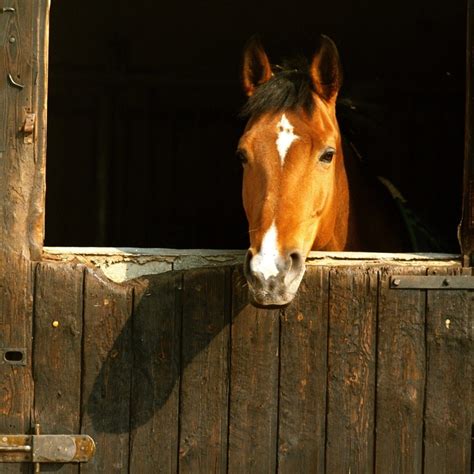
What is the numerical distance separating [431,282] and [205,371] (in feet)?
2.73

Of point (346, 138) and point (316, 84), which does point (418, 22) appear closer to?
point (346, 138)

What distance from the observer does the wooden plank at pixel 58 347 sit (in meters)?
3.18

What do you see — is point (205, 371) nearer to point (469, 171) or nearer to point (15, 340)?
point (15, 340)

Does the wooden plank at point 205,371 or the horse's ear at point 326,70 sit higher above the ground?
the horse's ear at point 326,70

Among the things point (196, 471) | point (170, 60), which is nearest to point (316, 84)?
point (196, 471)

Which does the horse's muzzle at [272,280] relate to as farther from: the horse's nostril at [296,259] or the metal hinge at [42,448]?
the metal hinge at [42,448]

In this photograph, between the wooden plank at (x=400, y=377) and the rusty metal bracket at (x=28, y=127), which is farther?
the wooden plank at (x=400, y=377)

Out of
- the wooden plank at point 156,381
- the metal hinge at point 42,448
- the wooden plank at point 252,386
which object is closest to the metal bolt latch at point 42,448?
the metal hinge at point 42,448

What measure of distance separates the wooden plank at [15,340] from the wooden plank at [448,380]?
137cm

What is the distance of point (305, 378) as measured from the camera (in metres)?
Answer: 3.22

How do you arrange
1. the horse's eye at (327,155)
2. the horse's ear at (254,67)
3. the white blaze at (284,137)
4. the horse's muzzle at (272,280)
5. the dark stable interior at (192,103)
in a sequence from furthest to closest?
the dark stable interior at (192,103) → the horse's ear at (254,67) → the horse's eye at (327,155) → the white blaze at (284,137) → the horse's muzzle at (272,280)

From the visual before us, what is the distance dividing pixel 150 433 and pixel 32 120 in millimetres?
1136

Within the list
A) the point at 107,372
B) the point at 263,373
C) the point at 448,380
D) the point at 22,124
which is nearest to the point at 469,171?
the point at 448,380

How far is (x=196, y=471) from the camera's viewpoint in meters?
3.24
